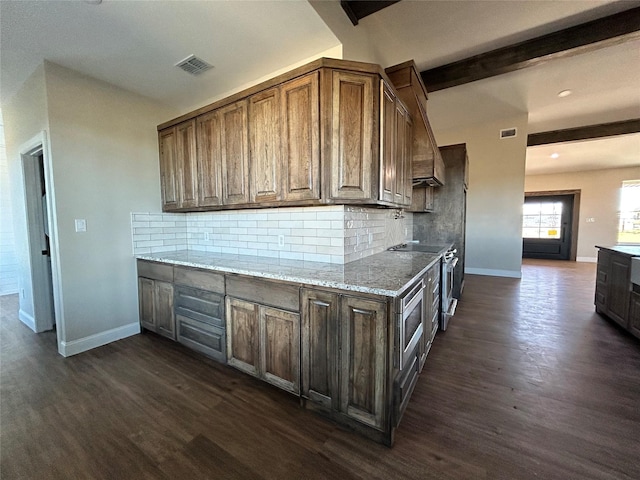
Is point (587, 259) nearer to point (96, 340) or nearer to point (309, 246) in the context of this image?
point (309, 246)

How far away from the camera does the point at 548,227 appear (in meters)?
8.63

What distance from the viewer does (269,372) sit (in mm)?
1892

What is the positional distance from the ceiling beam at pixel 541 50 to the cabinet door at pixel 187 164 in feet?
11.4

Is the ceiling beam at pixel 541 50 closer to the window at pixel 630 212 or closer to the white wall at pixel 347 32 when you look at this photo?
the white wall at pixel 347 32

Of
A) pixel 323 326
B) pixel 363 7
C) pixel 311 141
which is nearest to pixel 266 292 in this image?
pixel 323 326

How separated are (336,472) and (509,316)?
3.23m

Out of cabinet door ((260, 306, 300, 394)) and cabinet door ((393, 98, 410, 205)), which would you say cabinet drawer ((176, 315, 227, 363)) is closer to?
cabinet door ((260, 306, 300, 394))

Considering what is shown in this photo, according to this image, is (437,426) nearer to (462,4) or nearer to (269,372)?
(269,372)

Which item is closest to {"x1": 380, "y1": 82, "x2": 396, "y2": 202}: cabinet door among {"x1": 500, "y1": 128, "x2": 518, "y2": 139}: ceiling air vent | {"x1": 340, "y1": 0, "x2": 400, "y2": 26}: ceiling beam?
{"x1": 340, "y1": 0, "x2": 400, "y2": 26}: ceiling beam

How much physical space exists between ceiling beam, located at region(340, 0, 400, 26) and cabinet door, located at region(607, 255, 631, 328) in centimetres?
373

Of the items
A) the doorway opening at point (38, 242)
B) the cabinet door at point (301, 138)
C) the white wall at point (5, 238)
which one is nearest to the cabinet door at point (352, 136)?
the cabinet door at point (301, 138)

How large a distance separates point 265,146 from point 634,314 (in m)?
4.18

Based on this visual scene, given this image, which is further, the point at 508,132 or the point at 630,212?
the point at 630,212

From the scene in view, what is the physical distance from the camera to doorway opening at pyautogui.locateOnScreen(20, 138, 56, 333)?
297 cm
